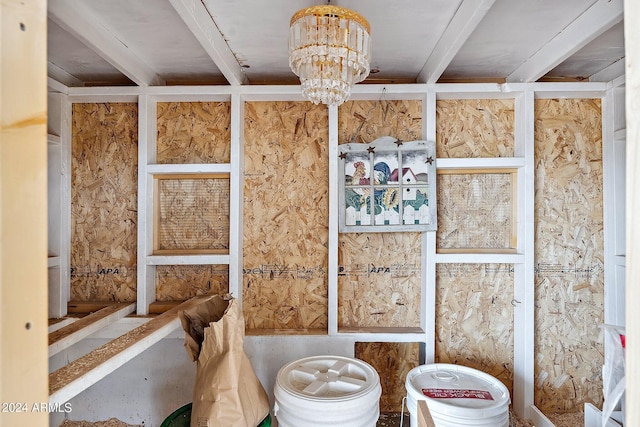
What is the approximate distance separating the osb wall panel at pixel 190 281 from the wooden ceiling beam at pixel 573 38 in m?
2.05

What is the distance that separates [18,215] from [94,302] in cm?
198

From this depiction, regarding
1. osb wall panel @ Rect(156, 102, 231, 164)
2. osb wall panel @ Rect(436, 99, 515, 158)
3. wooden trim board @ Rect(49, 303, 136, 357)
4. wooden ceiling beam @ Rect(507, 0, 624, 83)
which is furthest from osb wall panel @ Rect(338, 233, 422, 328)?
wooden trim board @ Rect(49, 303, 136, 357)

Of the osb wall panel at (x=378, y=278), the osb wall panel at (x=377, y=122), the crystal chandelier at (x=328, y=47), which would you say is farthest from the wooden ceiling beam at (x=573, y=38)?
the osb wall panel at (x=378, y=278)

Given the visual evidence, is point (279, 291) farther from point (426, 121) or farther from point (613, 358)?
point (613, 358)

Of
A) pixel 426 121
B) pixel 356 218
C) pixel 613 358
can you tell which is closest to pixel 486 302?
pixel 613 358

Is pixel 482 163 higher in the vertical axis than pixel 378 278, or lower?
higher

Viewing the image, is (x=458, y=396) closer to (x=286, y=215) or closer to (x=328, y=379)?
(x=328, y=379)

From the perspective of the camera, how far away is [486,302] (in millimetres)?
2084

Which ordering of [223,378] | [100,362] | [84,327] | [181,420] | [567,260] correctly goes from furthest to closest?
[567,260] → [181,420] → [84,327] → [223,378] → [100,362]

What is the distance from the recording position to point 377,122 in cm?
208

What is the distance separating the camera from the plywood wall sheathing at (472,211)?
208cm
